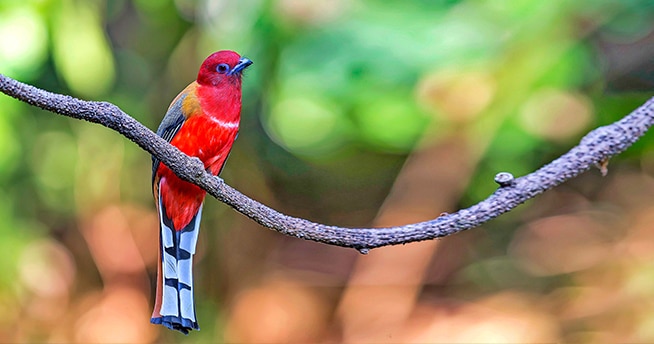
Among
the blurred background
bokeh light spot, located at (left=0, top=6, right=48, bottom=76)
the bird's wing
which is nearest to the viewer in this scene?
the bird's wing

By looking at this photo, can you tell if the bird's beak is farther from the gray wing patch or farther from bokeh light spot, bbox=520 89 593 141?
bokeh light spot, bbox=520 89 593 141

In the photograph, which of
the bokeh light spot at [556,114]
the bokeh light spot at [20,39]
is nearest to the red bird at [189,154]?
the bokeh light spot at [20,39]

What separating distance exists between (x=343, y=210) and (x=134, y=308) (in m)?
1.02

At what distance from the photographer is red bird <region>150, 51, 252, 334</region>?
1.06 meters

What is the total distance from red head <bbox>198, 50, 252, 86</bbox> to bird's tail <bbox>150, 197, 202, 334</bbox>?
1.02 feet

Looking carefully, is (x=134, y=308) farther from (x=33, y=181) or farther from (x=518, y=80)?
(x=518, y=80)

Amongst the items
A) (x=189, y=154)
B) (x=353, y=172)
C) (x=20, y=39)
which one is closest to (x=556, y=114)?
(x=353, y=172)

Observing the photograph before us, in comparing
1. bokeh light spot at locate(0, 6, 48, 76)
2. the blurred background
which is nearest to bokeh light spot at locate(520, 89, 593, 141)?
the blurred background

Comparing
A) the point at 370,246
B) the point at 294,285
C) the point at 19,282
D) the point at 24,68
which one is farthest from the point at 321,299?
the point at 370,246

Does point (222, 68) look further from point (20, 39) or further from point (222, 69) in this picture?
point (20, 39)

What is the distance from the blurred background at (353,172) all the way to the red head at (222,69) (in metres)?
1.09

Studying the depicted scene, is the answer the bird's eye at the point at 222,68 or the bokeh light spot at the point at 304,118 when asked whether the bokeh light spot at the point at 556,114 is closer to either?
the bokeh light spot at the point at 304,118

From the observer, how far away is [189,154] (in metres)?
1.19

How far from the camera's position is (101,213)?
318cm
